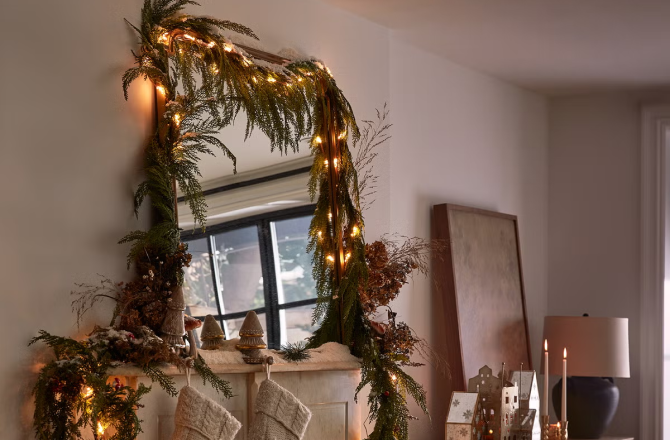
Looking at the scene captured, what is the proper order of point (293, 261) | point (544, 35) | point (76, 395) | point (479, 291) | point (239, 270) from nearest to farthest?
1. point (76, 395)
2. point (239, 270)
3. point (293, 261)
4. point (544, 35)
5. point (479, 291)

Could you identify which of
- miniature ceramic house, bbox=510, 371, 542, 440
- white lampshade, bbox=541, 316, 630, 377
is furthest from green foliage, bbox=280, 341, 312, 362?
white lampshade, bbox=541, 316, 630, 377

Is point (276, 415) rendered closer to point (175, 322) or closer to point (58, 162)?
point (175, 322)

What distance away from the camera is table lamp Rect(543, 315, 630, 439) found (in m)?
4.55

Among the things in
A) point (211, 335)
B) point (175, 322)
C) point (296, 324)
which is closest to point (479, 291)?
point (296, 324)

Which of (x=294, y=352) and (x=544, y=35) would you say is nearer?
(x=294, y=352)

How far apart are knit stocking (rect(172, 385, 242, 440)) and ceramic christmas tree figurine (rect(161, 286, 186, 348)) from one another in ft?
0.47

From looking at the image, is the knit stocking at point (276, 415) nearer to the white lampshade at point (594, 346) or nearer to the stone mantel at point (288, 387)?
the stone mantel at point (288, 387)

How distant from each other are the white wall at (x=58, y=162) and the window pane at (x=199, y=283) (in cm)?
20

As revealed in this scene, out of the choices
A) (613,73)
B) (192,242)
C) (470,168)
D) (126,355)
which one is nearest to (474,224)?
(470,168)

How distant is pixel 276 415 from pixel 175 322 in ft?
1.49

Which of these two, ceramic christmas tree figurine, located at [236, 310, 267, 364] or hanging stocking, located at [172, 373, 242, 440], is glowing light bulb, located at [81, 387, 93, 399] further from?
ceramic christmas tree figurine, located at [236, 310, 267, 364]

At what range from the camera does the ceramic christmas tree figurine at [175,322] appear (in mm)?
2686

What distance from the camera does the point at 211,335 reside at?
290 cm

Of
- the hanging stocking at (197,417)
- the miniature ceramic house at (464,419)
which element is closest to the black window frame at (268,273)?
the hanging stocking at (197,417)
